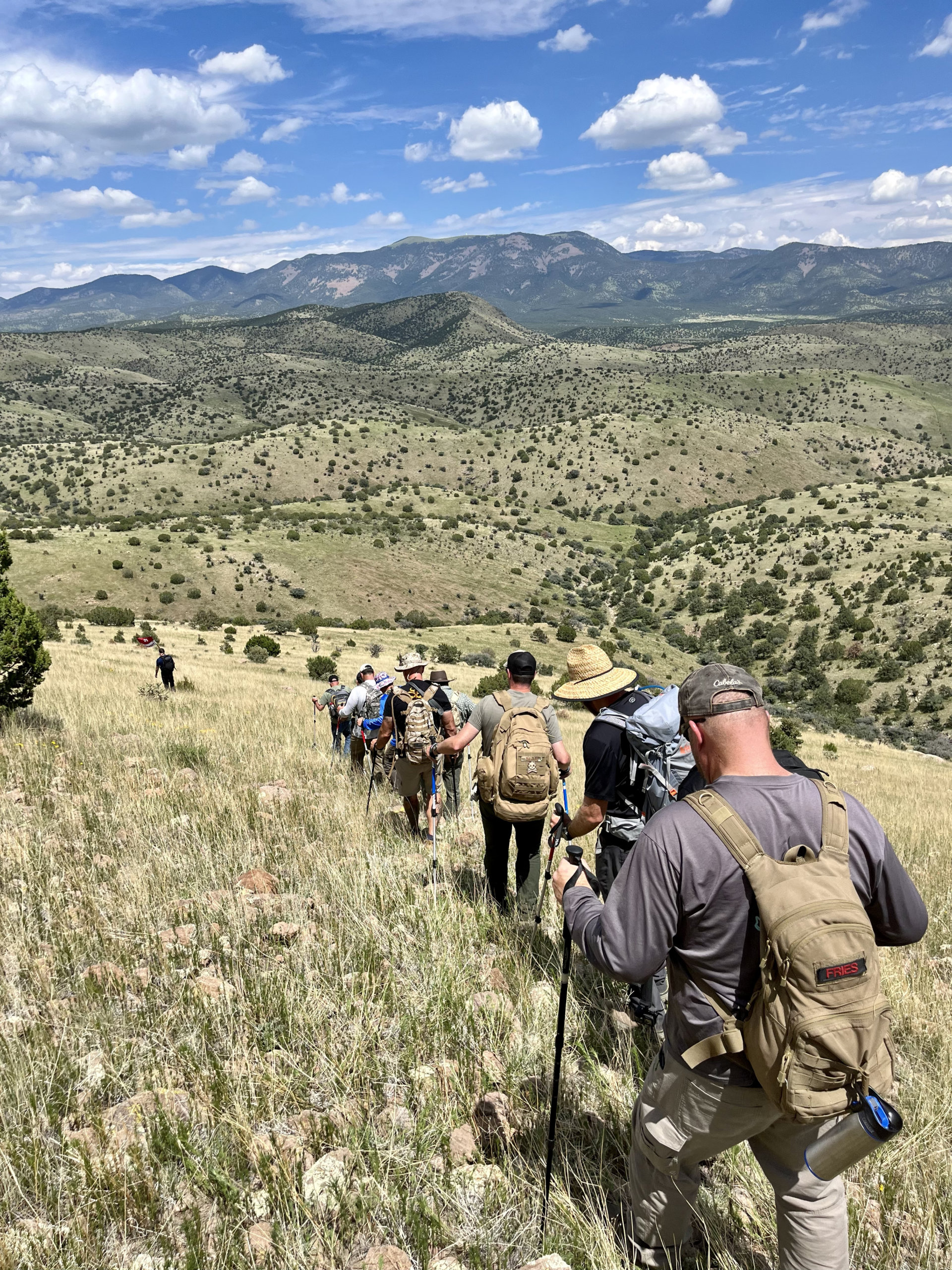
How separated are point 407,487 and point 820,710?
186 ft

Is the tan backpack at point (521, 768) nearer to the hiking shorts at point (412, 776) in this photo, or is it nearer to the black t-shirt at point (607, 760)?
the black t-shirt at point (607, 760)

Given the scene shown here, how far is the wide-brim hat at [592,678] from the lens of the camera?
388 centimetres

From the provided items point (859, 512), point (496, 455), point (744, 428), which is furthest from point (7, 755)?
point (744, 428)

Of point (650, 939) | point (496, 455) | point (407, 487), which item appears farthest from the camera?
point (496, 455)

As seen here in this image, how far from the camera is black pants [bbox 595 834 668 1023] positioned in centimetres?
382

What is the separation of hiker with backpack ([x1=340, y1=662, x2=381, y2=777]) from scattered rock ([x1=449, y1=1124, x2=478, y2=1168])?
5.30m

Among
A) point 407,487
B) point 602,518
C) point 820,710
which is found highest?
point 407,487

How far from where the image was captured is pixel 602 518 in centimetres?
9062

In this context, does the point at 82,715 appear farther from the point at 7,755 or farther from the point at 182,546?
the point at 182,546

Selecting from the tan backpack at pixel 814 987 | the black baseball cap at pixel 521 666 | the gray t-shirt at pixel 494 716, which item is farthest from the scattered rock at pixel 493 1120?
the black baseball cap at pixel 521 666

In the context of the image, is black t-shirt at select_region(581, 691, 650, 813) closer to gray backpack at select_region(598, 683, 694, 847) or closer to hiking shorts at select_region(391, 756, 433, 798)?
gray backpack at select_region(598, 683, 694, 847)

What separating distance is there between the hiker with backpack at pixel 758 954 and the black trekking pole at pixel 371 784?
4.35 meters

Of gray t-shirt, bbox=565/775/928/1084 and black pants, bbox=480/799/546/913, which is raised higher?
gray t-shirt, bbox=565/775/928/1084

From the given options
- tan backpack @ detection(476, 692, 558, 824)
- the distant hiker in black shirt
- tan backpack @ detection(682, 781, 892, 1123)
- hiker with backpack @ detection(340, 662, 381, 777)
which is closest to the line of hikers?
tan backpack @ detection(682, 781, 892, 1123)
